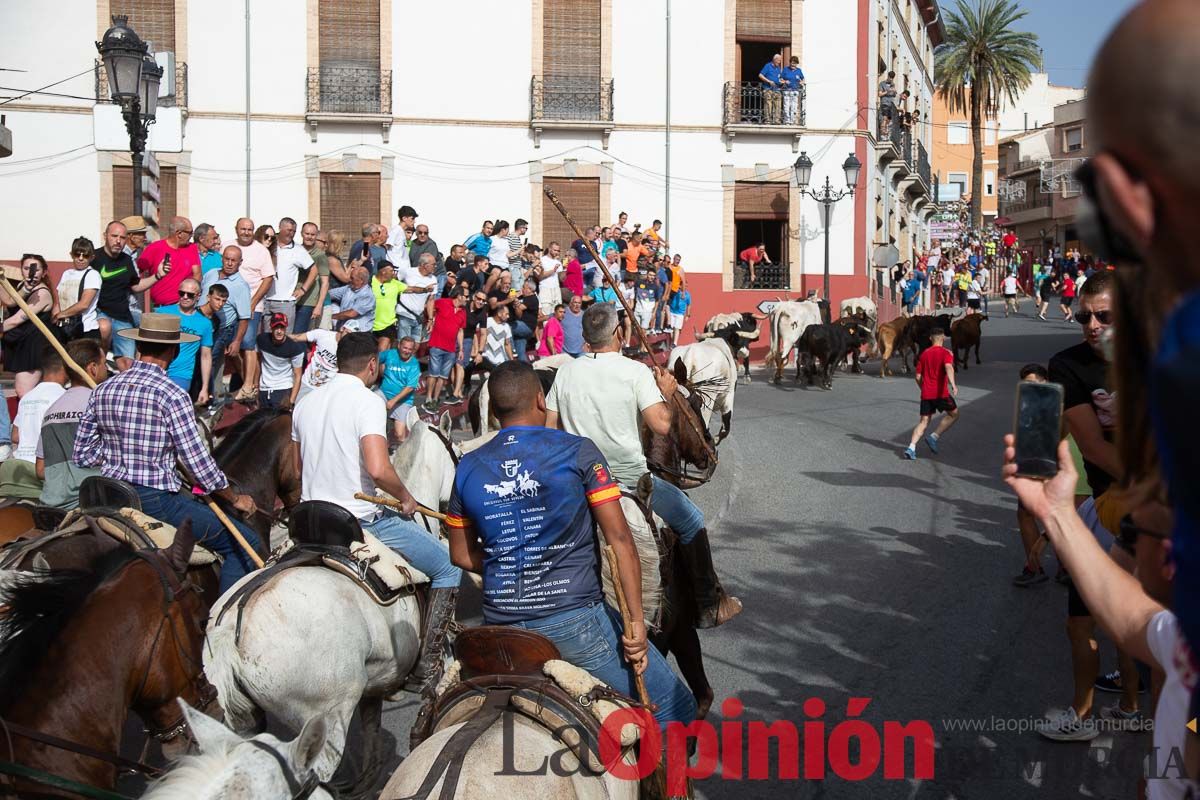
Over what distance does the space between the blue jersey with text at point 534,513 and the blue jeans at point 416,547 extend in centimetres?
217

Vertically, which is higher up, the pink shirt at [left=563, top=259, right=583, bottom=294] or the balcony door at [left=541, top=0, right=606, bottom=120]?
the balcony door at [left=541, top=0, right=606, bottom=120]

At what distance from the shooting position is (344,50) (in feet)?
96.3

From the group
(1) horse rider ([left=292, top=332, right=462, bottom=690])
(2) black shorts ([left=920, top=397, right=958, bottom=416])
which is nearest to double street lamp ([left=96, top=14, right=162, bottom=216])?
(1) horse rider ([left=292, top=332, right=462, bottom=690])

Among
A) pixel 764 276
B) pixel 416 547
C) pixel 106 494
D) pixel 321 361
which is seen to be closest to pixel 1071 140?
pixel 764 276

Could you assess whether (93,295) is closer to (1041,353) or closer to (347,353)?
(347,353)

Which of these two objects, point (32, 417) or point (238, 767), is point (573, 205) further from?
point (238, 767)

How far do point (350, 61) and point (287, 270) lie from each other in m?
15.9

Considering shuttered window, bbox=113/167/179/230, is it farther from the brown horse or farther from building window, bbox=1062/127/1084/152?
building window, bbox=1062/127/1084/152

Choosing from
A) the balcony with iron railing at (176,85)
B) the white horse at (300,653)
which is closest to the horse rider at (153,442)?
the white horse at (300,653)

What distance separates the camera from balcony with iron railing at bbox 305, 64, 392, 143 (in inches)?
1145

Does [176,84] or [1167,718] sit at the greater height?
[176,84]

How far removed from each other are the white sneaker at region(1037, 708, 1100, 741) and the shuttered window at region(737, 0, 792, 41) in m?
26.9

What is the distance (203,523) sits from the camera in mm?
6371

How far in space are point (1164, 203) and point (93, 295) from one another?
1279cm
